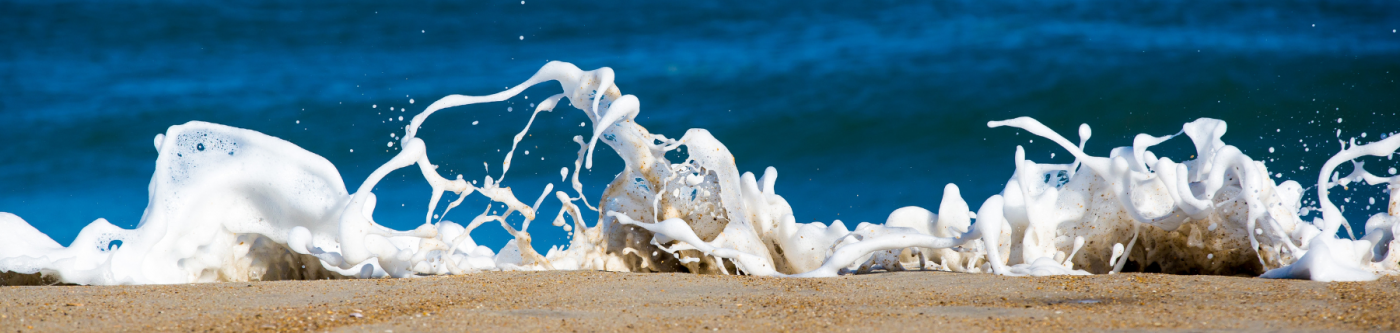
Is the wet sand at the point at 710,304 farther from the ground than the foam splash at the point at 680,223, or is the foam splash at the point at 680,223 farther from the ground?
the foam splash at the point at 680,223

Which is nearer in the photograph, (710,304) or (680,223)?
(710,304)

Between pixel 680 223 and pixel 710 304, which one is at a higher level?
pixel 680 223

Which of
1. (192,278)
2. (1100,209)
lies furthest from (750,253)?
(192,278)

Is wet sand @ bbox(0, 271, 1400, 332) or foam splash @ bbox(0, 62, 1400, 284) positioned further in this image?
foam splash @ bbox(0, 62, 1400, 284)

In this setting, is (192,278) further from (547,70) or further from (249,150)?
(547,70)

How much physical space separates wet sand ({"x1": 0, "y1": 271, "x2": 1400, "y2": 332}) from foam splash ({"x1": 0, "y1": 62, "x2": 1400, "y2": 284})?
5.4 inches

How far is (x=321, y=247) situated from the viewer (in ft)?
6.95

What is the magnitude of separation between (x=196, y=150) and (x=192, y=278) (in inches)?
10.5

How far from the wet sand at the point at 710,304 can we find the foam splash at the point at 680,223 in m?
0.14

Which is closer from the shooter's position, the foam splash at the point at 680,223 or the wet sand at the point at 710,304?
the wet sand at the point at 710,304

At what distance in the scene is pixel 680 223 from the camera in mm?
2074

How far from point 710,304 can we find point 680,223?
574mm

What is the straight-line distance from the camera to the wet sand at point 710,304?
1.24 meters

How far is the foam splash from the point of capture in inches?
79.0
